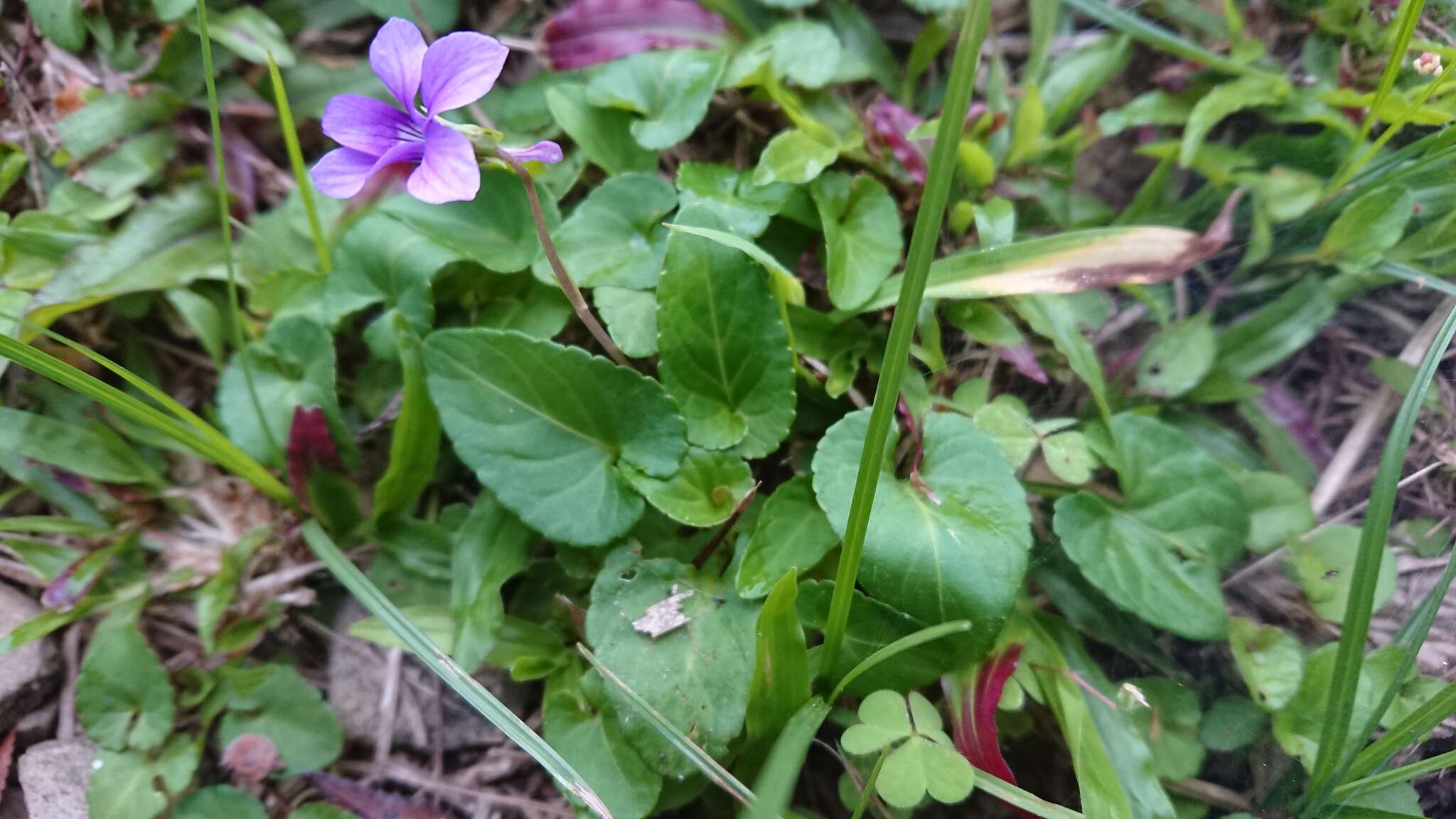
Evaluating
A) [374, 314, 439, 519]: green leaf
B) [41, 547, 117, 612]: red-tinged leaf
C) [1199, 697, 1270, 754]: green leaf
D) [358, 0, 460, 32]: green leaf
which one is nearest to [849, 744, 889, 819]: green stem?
[1199, 697, 1270, 754]: green leaf

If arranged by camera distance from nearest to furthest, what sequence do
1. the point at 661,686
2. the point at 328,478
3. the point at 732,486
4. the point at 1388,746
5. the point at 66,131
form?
the point at 1388,746 → the point at 661,686 → the point at 732,486 → the point at 328,478 → the point at 66,131

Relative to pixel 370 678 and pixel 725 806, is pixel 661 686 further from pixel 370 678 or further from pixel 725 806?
pixel 370 678

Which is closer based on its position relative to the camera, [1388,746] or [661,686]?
[1388,746]

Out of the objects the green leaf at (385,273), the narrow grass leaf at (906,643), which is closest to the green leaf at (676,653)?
the narrow grass leaf at (906,643)

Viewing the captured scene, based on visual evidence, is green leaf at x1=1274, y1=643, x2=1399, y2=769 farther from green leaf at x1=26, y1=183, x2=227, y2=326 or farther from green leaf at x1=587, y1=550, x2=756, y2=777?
green leaf at x1=26, y1=183, x2=227, y2=326

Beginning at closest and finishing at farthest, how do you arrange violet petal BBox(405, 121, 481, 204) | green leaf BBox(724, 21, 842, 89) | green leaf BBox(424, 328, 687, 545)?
violet petal BBox(405, 121, 481, 204) → green leaf BBox(424, 328, 687, 545) → green leaf BBox(724, 21, 842, 89)

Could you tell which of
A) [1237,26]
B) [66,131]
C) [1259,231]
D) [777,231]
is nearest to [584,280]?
[777,231]
